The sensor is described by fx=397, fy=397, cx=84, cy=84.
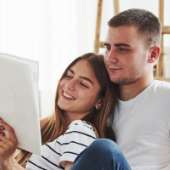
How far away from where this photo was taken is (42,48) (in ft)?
7.70

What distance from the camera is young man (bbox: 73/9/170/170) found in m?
1.22

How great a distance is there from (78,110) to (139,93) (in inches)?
8.2

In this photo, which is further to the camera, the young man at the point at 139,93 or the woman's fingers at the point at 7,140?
the young man at the point at 139,93

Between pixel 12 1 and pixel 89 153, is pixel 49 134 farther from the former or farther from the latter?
pixel 12 1

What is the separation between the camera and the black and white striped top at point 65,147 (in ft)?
3.66

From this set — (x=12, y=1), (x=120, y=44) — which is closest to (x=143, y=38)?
(x=120, y=44)

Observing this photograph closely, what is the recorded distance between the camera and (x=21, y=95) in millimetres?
1001

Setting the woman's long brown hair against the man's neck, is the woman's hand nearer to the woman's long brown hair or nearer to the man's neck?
the woman's long brown hair

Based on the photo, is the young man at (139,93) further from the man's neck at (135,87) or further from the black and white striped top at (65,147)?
the black and white striped top at (65,147)

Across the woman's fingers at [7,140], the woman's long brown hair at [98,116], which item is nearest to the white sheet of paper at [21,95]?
the woman's fingers at [7,140]

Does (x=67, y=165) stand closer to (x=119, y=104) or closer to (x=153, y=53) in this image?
(x=119, y=104)

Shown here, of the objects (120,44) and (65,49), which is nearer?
(120,44)

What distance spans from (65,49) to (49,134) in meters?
1.18

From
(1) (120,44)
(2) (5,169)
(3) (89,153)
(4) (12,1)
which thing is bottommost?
(2) (5,169)
